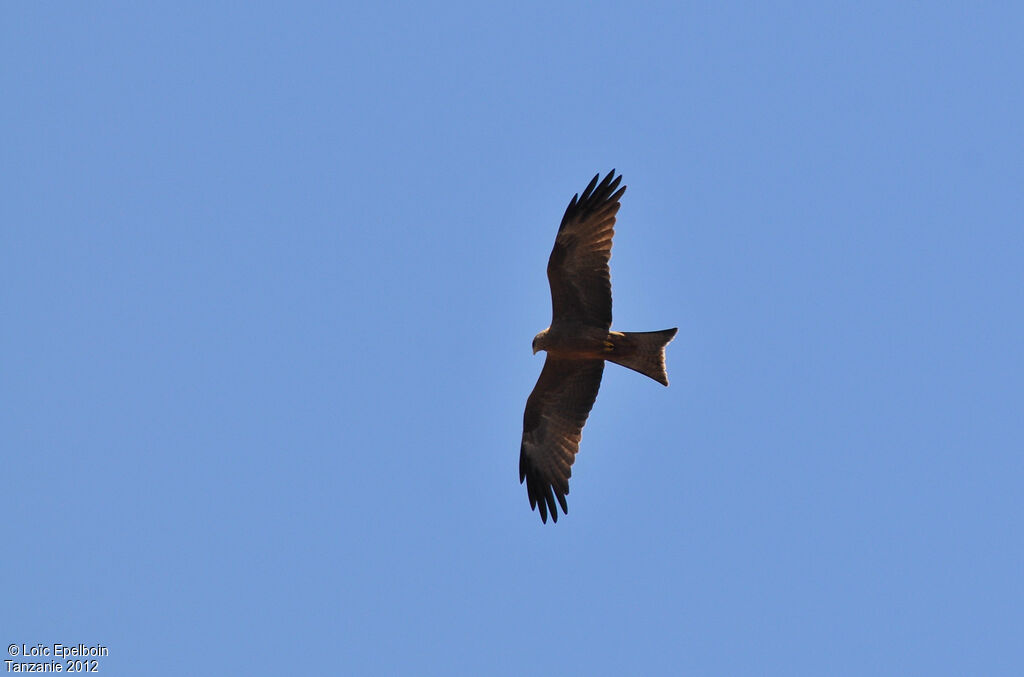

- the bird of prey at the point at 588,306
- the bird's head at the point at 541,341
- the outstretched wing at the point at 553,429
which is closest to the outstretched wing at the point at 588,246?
the bird of prey at the point at 588,306

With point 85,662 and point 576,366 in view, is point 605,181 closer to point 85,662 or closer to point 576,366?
point 576,366

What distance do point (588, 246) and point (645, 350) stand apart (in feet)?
4.56

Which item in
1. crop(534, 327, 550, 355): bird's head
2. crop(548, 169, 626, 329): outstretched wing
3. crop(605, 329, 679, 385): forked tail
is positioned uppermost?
crop(548, 169, 626, 329): outstretched wing

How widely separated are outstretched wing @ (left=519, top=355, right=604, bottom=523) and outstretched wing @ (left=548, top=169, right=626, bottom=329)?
126 centimetres

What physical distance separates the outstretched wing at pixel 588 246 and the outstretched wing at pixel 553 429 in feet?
4.15

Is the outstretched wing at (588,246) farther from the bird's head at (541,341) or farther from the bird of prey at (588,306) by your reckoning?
the bird's head at (541,341)

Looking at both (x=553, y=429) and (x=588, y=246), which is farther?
(x=553, y=429)

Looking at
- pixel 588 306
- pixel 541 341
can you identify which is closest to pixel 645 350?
pixel 588 306

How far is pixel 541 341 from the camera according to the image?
1525 cm

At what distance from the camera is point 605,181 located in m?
14.9

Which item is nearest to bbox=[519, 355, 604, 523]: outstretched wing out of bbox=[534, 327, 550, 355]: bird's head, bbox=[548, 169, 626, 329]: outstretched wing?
bbox=[534, 327, 550, 355]: bird's head

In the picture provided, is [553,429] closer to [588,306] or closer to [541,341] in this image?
[541,341]

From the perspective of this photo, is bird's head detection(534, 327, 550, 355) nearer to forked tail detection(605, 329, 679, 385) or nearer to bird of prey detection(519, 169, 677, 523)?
bird of prey detection(519, 169, 677, 523)

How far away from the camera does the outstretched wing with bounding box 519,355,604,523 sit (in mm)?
15969
